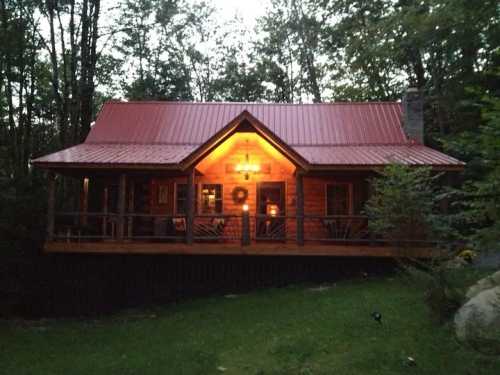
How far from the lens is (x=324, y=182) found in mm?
15125

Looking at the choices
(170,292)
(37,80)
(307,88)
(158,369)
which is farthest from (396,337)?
(307,88)

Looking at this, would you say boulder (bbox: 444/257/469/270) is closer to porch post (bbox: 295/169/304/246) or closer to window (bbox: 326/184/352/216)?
porch post (bbox: 295/169/304/246)

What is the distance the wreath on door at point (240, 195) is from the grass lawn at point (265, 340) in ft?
13.8

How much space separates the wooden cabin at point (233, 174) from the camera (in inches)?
484

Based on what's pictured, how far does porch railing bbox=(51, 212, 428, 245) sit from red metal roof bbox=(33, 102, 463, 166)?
1.72 m

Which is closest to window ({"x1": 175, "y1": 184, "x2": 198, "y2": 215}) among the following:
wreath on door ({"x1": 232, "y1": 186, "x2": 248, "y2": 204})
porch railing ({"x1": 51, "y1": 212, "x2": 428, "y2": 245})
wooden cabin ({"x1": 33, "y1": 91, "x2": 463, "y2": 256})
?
wooden cabin ({"x1": 33, "y1": 91, "x2": 463, "y2": 256})

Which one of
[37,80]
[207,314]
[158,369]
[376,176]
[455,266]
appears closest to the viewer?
[158,369]

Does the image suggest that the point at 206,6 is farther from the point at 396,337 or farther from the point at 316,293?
the point at 396,337

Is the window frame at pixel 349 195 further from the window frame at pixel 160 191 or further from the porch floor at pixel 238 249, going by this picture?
the window frame at pixel 160 191

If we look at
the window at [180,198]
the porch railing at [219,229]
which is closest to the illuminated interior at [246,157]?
the window at [180,198]

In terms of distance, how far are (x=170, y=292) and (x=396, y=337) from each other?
7.63m

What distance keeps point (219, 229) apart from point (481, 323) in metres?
7.92

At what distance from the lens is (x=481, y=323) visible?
666cm

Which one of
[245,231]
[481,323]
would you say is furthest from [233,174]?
[481,323]
